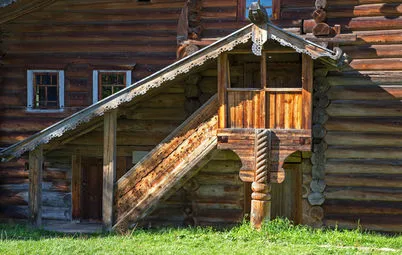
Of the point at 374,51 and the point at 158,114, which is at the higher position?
the point at 374,51

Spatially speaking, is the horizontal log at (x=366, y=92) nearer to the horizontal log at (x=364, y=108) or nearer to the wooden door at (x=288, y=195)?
the horizontal log at (x=364, y=108)

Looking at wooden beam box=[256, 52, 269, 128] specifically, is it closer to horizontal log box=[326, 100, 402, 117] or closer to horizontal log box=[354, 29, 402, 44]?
horizontal log box=[326, 100, 402, 117]

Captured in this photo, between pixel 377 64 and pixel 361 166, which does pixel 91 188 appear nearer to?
pixel 361 166

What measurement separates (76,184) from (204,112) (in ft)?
14.8

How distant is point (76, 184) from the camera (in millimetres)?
14539

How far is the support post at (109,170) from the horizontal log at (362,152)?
4.87 meters

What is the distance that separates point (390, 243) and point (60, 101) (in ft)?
28.7

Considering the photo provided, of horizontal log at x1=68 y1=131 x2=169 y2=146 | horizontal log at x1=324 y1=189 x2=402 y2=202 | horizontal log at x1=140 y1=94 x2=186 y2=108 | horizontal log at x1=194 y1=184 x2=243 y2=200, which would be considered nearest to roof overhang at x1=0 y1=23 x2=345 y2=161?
horizontal log at x1=68 y1=131 x2=169 y2=146

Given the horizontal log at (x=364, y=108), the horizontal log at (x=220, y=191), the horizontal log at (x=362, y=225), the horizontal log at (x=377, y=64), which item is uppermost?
the horizontal log at (x=377, y=64)

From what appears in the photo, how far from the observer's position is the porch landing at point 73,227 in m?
12.9

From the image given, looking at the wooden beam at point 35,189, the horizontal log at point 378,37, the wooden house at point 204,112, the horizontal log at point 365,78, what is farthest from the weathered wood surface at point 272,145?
the wooden beam at point 35,189

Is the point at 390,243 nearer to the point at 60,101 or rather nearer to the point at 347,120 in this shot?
the point at 347,120

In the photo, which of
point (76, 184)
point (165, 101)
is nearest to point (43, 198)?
point (76, 184)

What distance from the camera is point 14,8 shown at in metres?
14.4
